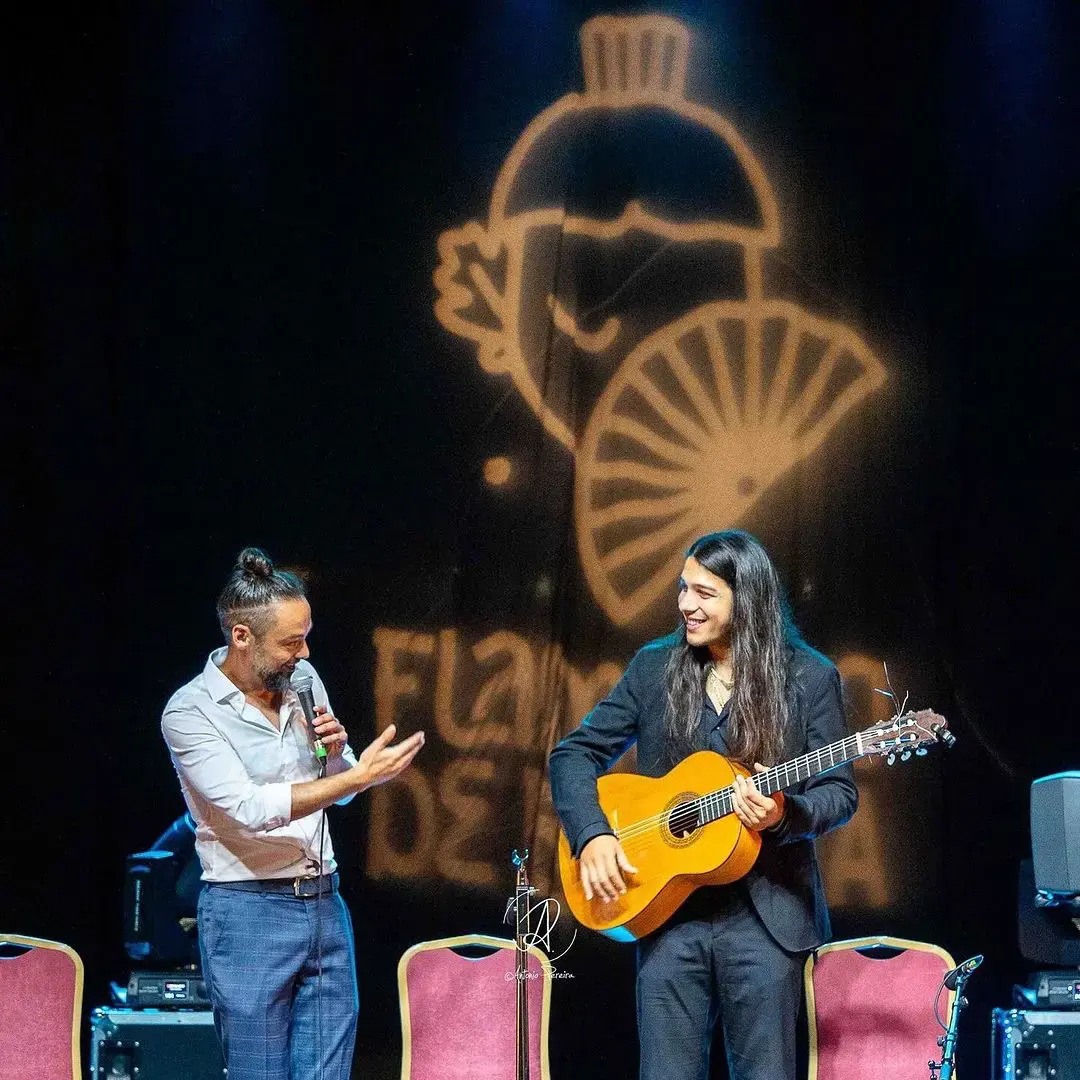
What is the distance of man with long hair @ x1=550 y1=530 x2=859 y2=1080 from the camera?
3.47m

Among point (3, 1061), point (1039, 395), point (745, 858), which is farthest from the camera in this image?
point (1039, 395)

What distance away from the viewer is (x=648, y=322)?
514cm

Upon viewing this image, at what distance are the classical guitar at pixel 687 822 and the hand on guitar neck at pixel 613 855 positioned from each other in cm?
3

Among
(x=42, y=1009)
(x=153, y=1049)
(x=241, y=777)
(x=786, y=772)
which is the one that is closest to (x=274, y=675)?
(x=241, y=777)

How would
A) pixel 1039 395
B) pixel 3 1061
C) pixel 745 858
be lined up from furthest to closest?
pixel 1039 395 < pixel 3 1061 < pixel 745 858

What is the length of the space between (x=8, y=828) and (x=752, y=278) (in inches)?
130

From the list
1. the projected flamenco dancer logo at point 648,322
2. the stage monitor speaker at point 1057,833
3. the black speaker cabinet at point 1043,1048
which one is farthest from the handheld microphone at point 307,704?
the black speaker cabinet at point 1043,1048

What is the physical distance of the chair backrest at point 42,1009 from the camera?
15.5ft

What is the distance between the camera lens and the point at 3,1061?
15.4 ft

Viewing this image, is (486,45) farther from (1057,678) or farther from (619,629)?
(1057,678)

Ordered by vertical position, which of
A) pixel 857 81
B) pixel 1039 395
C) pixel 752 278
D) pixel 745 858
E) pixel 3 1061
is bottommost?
pixel 3 1061

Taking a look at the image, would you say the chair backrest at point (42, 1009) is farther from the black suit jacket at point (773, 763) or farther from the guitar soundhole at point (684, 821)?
the guitar soundhole at point (684, 821)

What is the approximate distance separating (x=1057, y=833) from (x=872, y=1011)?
880 mm

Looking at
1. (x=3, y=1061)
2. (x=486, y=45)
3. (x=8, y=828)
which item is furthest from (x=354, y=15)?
(x=3, y=1061)
